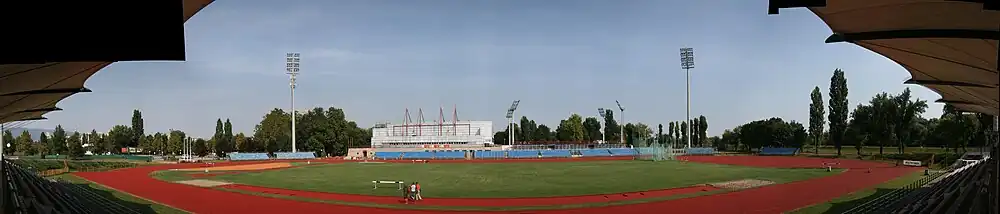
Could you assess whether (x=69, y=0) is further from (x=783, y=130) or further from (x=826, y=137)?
(x=826, y=137)

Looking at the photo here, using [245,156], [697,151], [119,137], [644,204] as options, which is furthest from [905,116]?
[119,137]

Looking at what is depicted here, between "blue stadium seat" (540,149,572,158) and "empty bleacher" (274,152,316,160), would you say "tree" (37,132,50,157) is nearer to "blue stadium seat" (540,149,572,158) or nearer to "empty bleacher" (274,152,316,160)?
"empty bleacher" (274,152,316,160)

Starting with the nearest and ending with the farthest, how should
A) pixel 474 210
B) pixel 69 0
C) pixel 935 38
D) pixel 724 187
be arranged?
pixel 69 0 < pixel 935 38 < pixel 474 210 < pixel 724 187

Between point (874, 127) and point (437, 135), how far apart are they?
71.1 metres

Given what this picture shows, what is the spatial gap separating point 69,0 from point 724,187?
36958 mm

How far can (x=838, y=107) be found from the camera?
305 ft

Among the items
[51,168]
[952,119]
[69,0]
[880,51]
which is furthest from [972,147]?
[51,168]

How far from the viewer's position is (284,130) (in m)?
143

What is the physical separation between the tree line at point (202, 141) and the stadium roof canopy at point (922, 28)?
352ft

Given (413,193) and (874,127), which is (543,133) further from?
(413,193)

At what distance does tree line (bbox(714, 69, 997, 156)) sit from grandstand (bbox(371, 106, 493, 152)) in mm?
47545

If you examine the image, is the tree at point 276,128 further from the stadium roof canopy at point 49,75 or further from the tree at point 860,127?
the stadium roof canopy at point 49,75

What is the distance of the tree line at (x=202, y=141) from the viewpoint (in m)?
110

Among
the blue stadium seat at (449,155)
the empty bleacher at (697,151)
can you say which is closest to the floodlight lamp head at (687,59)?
the empty bleacher at (697,151)
